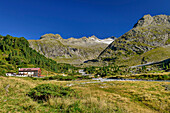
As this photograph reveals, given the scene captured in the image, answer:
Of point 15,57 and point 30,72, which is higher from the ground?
point 15,57

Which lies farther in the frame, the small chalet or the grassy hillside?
the grassy hillside

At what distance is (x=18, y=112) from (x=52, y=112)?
269 centimetres

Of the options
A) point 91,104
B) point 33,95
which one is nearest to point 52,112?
point 91,104

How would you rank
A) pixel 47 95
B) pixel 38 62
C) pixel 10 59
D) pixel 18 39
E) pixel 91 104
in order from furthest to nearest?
pixel 18 39
pixel 38 62
pixel 10 59
pixel 47 95
pixel 91 104

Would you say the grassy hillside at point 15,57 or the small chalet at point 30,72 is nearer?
the small chalet at point 30,72

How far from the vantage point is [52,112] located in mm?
8727

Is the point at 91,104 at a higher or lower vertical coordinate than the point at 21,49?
lower

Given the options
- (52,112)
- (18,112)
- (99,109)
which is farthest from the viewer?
(99,109)

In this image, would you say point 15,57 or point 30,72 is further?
point 15,57

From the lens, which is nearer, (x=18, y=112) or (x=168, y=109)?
(x=18, y=112)

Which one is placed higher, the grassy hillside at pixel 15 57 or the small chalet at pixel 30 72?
the grassy hillside at pixel 15 57

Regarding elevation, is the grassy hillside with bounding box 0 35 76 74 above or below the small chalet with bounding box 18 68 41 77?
above

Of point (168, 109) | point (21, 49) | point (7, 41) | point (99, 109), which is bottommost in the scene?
point (168, 109)

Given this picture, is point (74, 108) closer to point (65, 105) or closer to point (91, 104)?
point (65, 105)
